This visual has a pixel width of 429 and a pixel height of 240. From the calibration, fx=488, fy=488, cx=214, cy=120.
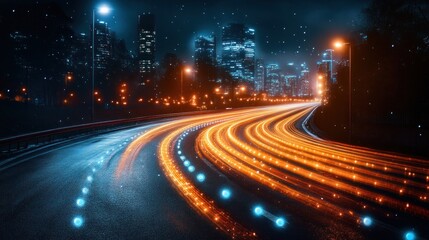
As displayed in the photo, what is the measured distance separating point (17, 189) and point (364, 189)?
8.74 meters

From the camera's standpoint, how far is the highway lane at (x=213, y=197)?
26.8 ft

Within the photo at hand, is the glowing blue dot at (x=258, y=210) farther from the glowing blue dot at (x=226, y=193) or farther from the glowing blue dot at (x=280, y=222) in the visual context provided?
the glowing blue dot at (x=226, y=193)

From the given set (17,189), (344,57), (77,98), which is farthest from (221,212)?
(77,98)

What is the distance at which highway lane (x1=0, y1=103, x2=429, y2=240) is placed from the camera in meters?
8.18

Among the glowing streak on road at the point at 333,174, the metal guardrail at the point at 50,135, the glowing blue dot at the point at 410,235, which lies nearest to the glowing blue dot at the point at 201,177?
the glowing streak on road at the point at 333,174

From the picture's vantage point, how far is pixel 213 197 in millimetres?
11078

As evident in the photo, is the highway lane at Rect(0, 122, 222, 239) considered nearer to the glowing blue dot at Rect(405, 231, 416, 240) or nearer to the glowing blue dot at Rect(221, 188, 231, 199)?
the glowing blue dot at Rect(221, 188, 231, 199)

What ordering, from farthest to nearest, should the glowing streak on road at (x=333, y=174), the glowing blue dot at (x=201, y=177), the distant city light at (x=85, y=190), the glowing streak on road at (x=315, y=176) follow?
the glowing blue dot at (x=201, y=177), the distant city light at (x=85, y=190), the glowing streak on road at (x=333, y=174), the glowing streak on road at (x=315, y=176)

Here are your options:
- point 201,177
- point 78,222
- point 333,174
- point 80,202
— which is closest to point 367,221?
point 78,222

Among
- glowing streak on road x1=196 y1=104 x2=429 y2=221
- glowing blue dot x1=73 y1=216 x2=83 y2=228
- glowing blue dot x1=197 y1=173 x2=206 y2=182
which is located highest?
glowing blue dot x1=73 y1=216 x2=83 y2=228

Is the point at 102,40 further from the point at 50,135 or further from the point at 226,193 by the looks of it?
the point at 226,193

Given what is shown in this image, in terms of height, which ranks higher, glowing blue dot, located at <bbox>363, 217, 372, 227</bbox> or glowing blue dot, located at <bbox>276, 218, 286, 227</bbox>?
glowing blue dot, located at <bbox>276, 218, 286, 227</bbox>

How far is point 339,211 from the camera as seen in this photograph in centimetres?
968

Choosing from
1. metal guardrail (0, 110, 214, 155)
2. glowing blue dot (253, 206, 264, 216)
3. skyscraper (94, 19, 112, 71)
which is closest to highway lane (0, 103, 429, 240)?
glowing blue dot (253, 206, 264, 216)
